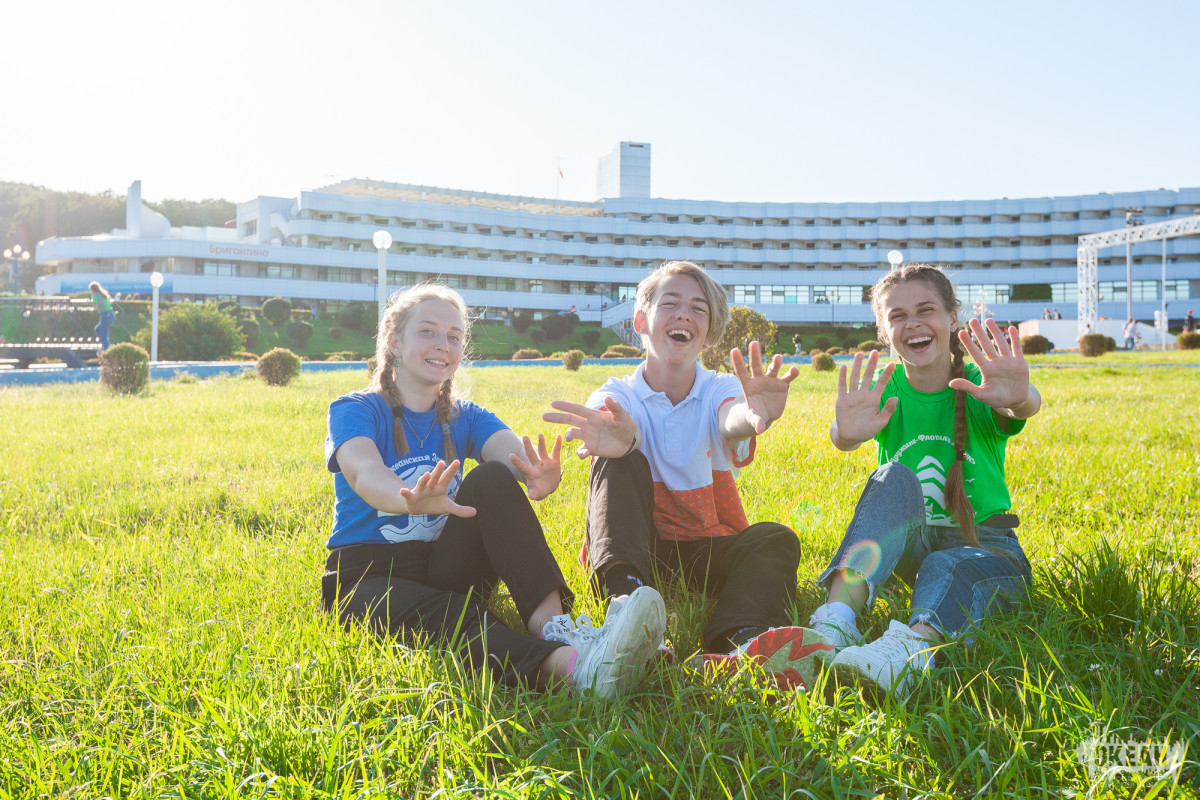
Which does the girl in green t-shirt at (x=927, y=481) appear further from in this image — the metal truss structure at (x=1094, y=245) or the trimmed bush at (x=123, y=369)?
the metal truss structure at (x=1094, y=245)

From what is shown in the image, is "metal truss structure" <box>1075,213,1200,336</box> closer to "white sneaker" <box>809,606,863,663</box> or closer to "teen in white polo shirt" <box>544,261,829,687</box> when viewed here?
"teen in white polo shirt" <box>544,261,829,687</box>

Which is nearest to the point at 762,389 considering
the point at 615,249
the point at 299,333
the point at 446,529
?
the point at 446,529

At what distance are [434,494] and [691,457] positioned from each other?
1.08 meters

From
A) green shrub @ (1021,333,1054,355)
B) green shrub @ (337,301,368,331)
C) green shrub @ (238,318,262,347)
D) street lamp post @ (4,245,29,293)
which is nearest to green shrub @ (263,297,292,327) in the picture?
green shrub @ (337,301,368,331)

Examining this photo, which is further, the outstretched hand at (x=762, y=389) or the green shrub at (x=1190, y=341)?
the green shrub at (x=1190, y=341)

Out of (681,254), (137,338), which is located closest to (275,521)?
(137,338)

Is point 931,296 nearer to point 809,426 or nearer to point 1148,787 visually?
point 1148,787

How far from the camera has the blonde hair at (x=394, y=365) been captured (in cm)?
289

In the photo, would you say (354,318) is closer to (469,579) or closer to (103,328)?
(103,328)

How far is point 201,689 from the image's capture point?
6.44 ft

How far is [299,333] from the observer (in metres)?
43.8

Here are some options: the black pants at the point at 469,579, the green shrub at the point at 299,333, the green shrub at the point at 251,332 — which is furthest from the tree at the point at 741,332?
the green shrub at the point at 299,333

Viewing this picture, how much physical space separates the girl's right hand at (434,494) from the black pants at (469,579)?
244 mm

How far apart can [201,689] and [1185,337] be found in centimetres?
3632
